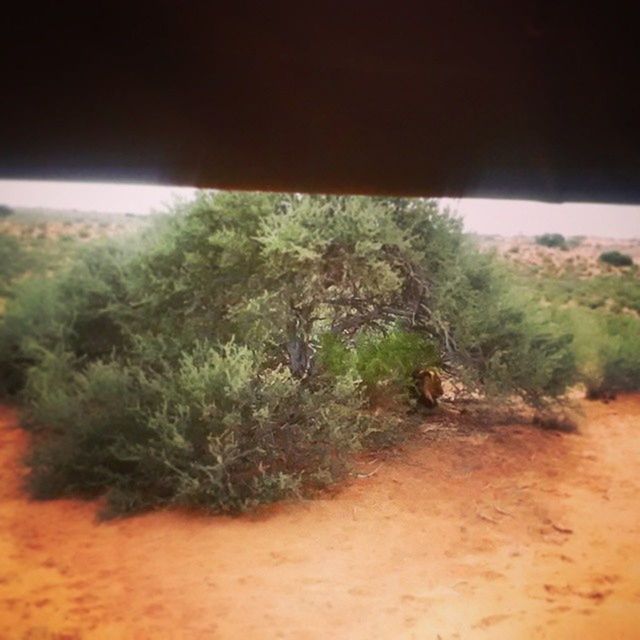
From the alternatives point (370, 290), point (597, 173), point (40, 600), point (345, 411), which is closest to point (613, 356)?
point (370, 290)

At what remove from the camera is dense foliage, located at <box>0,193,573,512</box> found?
6285mm

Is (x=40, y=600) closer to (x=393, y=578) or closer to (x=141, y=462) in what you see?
(x=141, y=462)

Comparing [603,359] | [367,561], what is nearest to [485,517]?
[367,561]

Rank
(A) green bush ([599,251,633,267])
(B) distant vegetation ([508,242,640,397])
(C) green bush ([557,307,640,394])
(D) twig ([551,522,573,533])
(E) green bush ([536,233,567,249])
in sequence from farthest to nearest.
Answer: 1. (E) green bush ([536,233,567,249])
2. (A) green bush ([599,251,633,267])
3. (B) distant vegetation ([508,242,640,397])
4. (C) green bush ([557,307,640,394])
5. (D) twig ([551,522,573,533])

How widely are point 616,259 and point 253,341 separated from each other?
78.1 ft

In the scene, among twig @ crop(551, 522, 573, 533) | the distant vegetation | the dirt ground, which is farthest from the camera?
the distant vegetation

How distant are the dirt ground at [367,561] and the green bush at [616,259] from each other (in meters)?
21.4

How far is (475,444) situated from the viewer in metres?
7.43

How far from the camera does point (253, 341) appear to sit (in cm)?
752

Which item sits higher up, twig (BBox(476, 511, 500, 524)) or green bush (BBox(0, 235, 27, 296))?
green bush (BBox(0, 235, 27, 296))

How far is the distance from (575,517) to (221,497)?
344cm

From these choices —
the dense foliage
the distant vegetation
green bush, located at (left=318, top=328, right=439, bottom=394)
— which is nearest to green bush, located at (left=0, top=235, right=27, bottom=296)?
the dense foliage

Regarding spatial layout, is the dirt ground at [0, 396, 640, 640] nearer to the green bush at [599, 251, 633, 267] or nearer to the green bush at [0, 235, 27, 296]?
the green bush at [0, 235, 27, 296]

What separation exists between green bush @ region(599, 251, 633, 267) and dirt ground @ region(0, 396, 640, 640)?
844 inches
